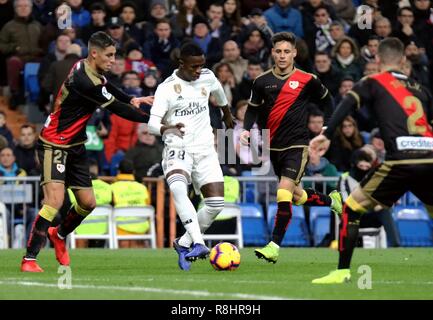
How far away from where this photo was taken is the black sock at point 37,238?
15406mm

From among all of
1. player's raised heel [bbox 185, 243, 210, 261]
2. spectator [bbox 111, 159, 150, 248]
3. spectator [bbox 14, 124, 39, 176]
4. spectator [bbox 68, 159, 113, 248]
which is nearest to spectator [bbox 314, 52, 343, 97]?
spectator [bbox 111, 159, 150, 248]

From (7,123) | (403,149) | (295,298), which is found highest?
(7,123)

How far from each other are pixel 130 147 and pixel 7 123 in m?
3.09

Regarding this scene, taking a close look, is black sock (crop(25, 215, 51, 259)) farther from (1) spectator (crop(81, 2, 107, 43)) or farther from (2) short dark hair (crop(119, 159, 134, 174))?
(1) spectator (crop(81, 2, 107, 43))

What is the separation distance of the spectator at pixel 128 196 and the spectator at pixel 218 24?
5.02 meters

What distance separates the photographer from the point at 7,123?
26094mm

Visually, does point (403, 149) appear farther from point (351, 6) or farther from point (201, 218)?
point (351, 6)

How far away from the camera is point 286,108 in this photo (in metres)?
16.9

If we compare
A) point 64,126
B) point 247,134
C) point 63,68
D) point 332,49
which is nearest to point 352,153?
point 332,49

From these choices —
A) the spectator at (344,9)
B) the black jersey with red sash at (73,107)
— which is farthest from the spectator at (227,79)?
the black jersey with red sash at (73,107)

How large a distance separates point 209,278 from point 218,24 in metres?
13.4

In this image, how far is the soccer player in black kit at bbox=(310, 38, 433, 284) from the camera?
1273 cm

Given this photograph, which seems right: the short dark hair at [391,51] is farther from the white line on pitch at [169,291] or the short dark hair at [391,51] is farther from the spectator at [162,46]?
the spectator at [162,46]

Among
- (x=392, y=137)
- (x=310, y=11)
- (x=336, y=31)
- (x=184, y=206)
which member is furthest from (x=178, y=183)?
(x=310, y=11)
